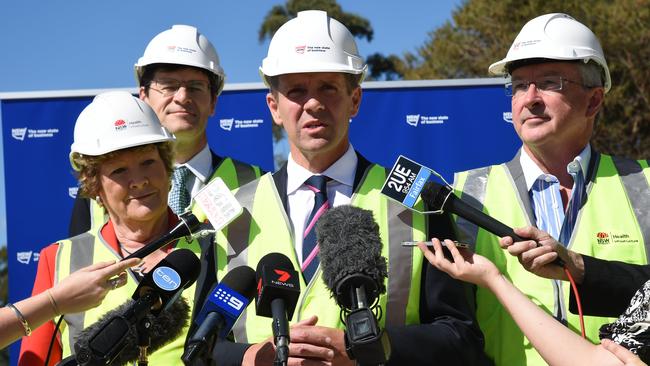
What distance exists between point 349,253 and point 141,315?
846 millimetres

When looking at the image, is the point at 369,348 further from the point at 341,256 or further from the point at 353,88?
the point at 353,88

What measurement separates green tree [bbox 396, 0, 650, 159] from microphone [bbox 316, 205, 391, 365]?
63.3 ft

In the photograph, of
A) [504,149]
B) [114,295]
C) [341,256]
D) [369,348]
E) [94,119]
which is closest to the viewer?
[369,348]

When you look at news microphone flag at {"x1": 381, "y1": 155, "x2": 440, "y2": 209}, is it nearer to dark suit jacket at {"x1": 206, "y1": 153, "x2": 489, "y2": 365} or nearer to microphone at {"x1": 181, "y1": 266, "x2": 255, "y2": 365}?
dark suit jacket at {"x1": 206, "y1": 153, "x2": 489, "y2": 365}

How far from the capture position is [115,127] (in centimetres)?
550

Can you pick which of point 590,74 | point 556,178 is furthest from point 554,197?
point 590,74

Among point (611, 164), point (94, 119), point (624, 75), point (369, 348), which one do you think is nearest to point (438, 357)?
point (369, 348)

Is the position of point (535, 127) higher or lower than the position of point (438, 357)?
higher

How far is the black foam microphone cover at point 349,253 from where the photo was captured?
3.88 meters

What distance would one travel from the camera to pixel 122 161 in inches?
217

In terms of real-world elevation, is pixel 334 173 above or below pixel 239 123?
below

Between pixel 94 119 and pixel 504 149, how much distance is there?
13.9 feet

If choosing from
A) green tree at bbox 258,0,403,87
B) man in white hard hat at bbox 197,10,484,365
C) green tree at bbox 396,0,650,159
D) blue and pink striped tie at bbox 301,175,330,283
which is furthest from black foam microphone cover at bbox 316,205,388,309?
green tree at bbox 258,0,403,87

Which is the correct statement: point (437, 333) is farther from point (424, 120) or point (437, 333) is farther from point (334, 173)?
point (424, 120)
